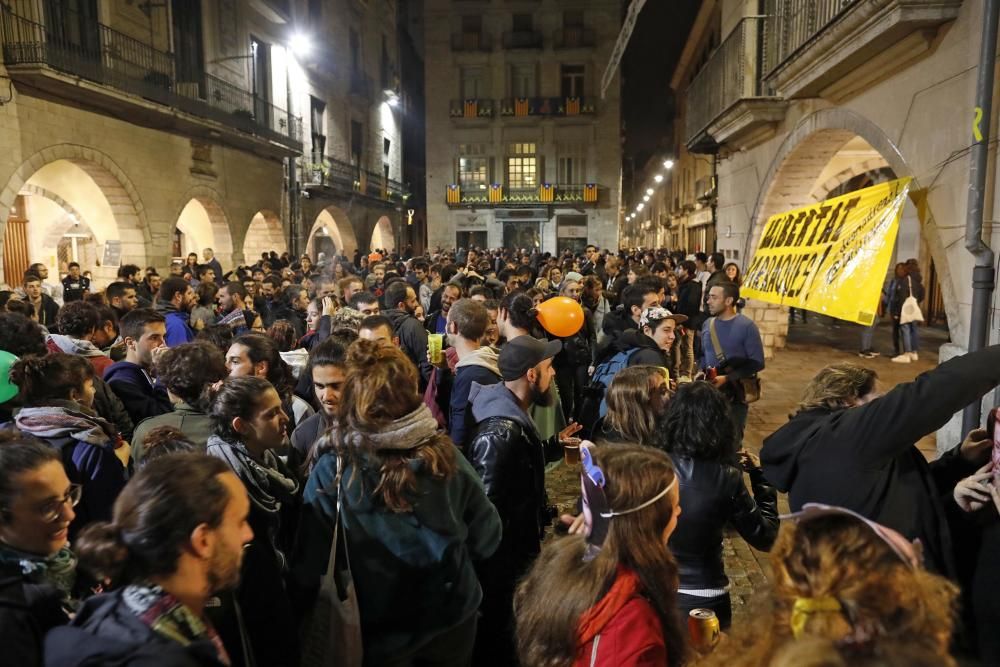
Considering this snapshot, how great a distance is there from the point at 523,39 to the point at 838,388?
115ft

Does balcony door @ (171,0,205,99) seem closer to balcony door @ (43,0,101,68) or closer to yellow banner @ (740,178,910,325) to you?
balcony door @ (43,0,101,68)

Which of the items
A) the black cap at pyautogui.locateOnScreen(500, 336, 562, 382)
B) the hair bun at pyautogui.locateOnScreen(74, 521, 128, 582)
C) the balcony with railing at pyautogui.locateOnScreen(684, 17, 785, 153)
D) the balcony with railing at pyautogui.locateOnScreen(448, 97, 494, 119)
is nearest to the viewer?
the hair bun at pyautogui.locateOnScreen(74, 521, 128, 582)

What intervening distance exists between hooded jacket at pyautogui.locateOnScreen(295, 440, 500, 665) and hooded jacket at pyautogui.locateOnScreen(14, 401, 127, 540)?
92cm

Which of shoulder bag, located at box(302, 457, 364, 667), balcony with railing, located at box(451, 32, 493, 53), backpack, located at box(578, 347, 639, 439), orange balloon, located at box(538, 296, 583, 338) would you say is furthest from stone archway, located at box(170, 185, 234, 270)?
balcony with railing, located at box(451, 32, 493, 53)

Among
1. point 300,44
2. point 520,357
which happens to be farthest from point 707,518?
point 300,44

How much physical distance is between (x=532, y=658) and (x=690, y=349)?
7.61m

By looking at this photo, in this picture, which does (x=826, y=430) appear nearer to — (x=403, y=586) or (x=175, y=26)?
(x=403, y=586)

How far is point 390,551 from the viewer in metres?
2.24

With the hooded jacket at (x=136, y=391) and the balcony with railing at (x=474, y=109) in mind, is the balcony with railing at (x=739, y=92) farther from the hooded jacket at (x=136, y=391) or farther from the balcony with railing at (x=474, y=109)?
the balcony with railing at (x=474, y=109)

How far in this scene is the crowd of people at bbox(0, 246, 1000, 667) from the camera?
54.2 inches

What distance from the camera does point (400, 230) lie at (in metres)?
35.1

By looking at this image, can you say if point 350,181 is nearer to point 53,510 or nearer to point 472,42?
point 472,42

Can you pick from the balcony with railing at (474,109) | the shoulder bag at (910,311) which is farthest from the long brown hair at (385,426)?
the balcony with railing at (474,109)

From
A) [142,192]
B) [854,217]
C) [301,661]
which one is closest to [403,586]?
[301,661]
